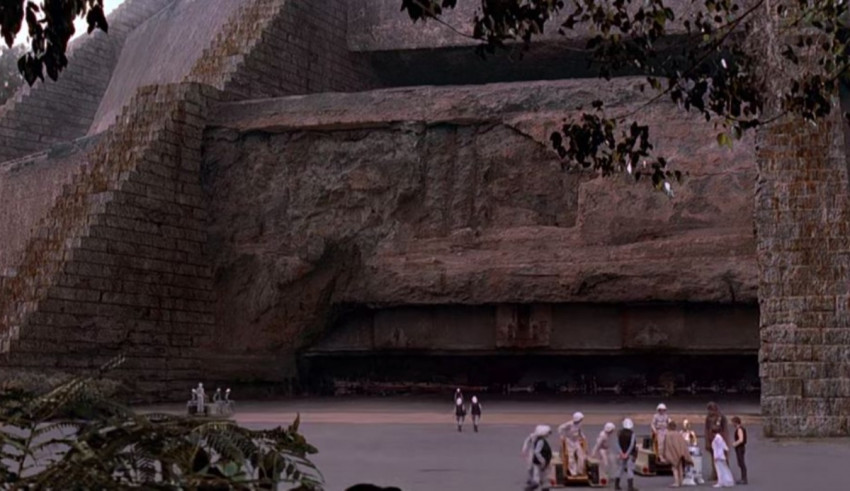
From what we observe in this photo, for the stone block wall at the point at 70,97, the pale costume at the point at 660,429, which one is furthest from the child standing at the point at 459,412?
the stone block wall at the point at 70,97

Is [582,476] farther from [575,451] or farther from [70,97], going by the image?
[70,97]

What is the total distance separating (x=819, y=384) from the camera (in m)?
11.2

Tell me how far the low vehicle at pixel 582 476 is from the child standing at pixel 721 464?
34.5 inches

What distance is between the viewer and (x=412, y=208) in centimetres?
1745

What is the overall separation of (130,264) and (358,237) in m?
3.66

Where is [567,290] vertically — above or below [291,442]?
above

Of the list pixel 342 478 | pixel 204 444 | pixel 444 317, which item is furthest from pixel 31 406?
pixel 444 317

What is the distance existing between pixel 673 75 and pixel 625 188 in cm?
1007

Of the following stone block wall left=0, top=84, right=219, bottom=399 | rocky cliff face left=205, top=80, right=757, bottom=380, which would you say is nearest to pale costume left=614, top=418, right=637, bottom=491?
rocky cliff face left=205, top=80, right=757, bottom=380

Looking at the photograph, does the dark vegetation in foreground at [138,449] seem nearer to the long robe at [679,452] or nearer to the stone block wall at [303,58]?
the long robe at [679,452]

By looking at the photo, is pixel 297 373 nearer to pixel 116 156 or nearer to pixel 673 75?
pixel 116 156

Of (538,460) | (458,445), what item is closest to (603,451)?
(538,460)

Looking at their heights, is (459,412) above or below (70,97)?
below

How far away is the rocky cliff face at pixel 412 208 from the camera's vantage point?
16.2 metres
